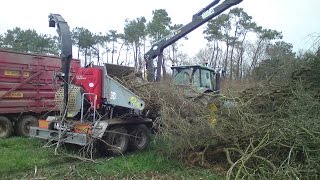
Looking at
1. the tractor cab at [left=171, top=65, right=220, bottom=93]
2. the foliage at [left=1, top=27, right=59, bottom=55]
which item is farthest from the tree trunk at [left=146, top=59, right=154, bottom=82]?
the foliage at [left=1, top=27, right=59, bottom=55]

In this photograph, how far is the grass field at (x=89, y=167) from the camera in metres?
7.02

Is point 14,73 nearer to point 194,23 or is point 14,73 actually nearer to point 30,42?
point 194,23

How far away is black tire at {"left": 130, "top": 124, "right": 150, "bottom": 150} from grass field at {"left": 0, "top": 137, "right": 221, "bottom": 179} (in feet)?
1.67

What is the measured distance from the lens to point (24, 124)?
1216 centimetres

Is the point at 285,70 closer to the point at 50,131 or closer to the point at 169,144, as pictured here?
the point at 169,144

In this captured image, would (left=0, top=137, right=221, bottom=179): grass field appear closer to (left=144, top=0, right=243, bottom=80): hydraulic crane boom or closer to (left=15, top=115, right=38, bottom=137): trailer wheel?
(left=15, top=115, right=38, bottom=137): trailer wheel

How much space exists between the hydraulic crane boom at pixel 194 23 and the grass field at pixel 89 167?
175 inches

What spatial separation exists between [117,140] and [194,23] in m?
5.16

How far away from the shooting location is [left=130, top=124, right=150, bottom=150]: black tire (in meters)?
9.66

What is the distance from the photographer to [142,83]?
9891 mm

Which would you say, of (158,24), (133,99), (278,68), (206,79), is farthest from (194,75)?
(158,24)

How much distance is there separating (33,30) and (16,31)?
2.39 meters

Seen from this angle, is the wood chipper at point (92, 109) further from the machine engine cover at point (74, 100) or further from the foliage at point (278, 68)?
the foliage at point (278, 68)

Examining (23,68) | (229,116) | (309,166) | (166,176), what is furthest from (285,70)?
(23,68)
